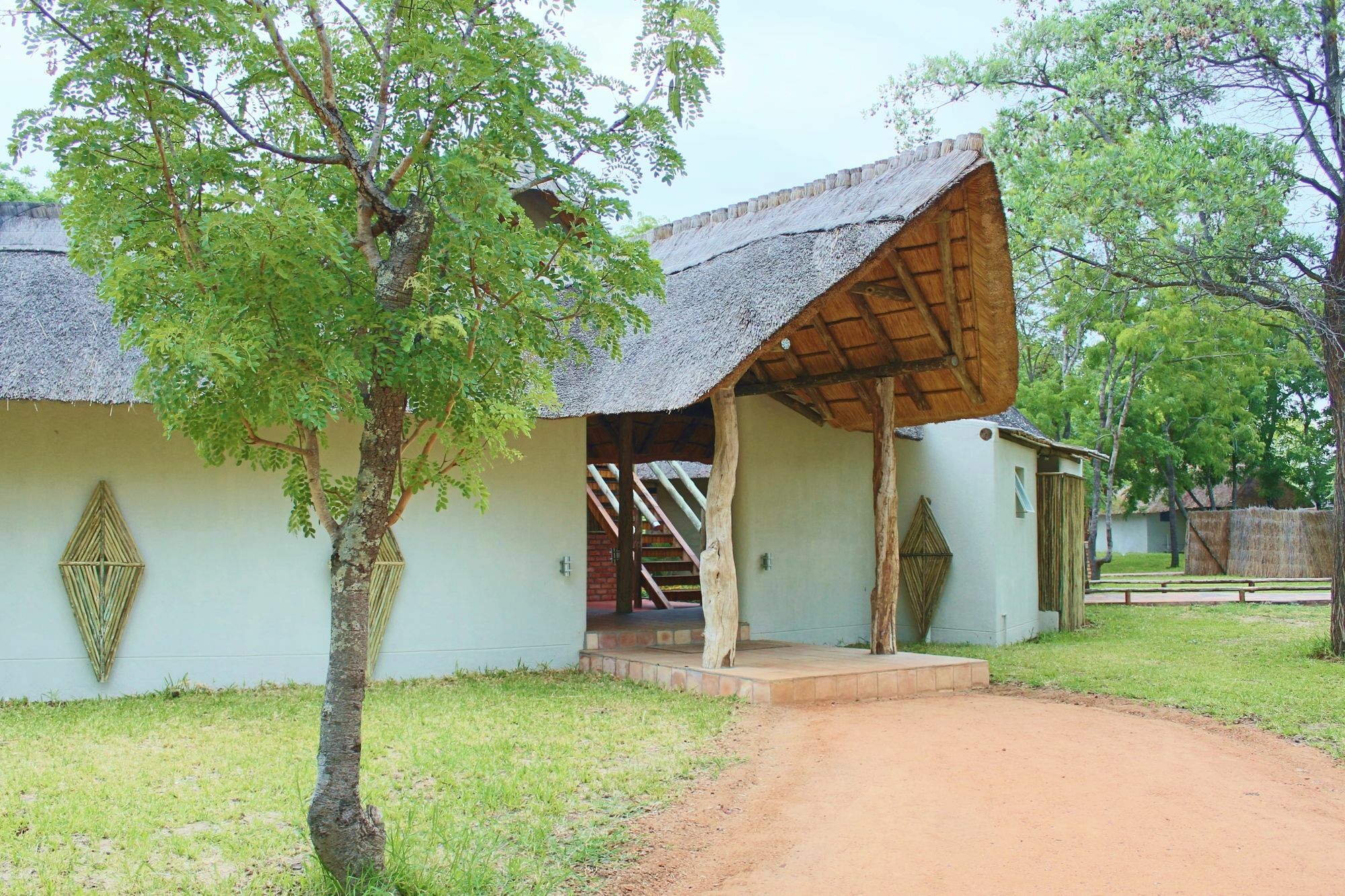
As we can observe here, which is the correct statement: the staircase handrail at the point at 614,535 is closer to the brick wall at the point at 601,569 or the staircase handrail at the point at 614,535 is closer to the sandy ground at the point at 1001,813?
the brick wall at the point at 601,569

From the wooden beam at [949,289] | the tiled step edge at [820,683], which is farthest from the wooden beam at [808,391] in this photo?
the tiled step edge at [820,683]

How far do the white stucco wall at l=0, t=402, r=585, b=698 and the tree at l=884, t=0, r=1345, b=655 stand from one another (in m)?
5.89

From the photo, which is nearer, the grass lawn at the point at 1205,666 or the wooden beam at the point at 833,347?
the grass lawn at the point at 1205,666

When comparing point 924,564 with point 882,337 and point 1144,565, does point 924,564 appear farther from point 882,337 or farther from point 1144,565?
point 1144,565

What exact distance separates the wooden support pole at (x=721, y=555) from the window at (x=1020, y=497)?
4912 mm

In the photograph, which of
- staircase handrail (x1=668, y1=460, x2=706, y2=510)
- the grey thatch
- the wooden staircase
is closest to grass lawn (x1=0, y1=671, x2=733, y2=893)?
the wooden staircase

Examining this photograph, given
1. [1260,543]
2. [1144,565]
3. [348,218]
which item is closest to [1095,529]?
[1260,543]

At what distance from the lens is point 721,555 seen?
763 centimetres

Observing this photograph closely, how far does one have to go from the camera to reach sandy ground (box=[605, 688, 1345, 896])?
3.69 meters

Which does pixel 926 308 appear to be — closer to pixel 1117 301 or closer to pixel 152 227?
pixel 152 227

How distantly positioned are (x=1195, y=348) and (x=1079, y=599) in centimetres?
1158

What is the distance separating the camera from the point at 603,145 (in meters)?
3.71

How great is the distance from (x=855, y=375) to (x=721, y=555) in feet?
6.62

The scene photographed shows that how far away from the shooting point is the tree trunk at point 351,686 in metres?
3.27
